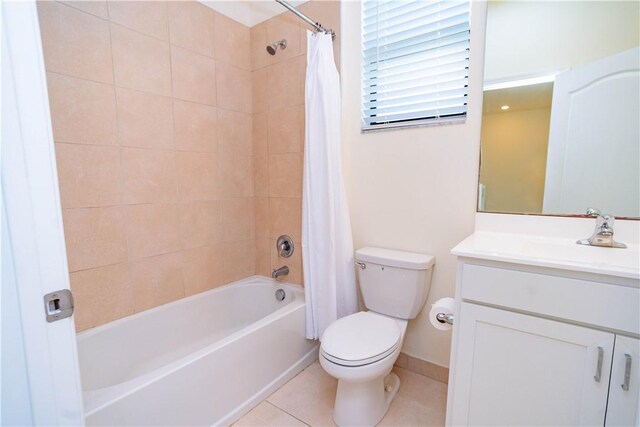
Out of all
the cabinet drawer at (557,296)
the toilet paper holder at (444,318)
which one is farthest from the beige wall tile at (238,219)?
the cabinet drawer at (557,296)

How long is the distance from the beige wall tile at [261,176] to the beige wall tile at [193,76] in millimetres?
477

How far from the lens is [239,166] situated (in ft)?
6.92

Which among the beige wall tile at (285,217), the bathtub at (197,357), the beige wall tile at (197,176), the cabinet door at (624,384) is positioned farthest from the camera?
the beige wall tile at (285,217)

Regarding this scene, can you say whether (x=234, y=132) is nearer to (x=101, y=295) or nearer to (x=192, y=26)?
(x=192, y=26)

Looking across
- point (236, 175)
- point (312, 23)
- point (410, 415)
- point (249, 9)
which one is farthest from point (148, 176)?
point (410, 415)

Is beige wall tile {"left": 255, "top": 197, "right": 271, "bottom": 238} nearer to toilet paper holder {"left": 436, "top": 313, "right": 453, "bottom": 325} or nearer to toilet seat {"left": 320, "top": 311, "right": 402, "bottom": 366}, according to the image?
toilet seat {"left": 320, "top": 311, "right": 402, "bottom": 366}

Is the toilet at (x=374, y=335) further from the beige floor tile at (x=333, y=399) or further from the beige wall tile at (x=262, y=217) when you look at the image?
the beige wall tile at (x=262, y=217)

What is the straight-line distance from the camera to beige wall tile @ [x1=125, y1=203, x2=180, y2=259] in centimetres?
159

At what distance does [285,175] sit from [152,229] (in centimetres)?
87

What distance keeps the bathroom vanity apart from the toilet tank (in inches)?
16.7

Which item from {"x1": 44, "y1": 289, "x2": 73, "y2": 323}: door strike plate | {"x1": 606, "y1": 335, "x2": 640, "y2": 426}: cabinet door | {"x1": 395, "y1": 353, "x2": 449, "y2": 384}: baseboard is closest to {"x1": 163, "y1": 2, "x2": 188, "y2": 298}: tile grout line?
{"x1": 44, "y1": 289, "x2": 73, "y2": 323}: door strike plate

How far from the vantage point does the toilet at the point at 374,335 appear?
4.09 ft

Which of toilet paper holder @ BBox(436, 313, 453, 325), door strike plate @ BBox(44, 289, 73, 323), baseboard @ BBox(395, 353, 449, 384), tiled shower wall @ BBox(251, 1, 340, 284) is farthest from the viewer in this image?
tiled shower wall @ BBox(251, 1, 340, 284)

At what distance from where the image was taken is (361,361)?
1.22m
